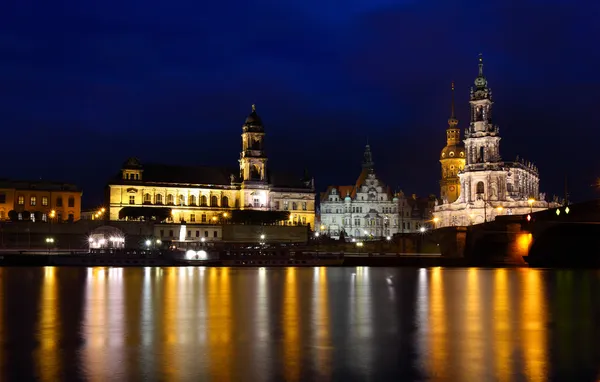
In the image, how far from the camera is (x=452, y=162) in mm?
178250

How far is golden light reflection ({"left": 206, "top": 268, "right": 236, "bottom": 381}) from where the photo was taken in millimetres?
20466

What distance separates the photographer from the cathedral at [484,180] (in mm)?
125562

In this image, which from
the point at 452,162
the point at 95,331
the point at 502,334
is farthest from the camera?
the point at 452,162

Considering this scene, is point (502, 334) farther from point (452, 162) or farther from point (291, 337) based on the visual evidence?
point (452, 162)

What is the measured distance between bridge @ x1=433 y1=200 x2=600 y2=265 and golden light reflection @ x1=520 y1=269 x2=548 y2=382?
57.2 ft

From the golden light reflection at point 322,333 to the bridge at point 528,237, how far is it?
2796 centimetres

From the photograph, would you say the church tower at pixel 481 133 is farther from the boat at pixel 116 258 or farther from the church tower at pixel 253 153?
the boat at pixel 116 258

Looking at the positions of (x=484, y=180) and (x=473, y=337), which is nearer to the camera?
(x=473, y=337)

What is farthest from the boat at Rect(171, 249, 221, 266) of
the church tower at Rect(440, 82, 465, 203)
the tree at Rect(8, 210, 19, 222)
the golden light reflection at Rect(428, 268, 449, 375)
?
the church tower at Rect(440, 82, 465, 203)

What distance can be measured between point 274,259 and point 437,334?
61710 millimetres

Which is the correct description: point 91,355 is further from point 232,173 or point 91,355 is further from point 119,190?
point 232,173

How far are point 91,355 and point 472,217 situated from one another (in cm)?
11080

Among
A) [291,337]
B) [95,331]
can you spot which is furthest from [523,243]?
[95,331]

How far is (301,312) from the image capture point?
34.9m
